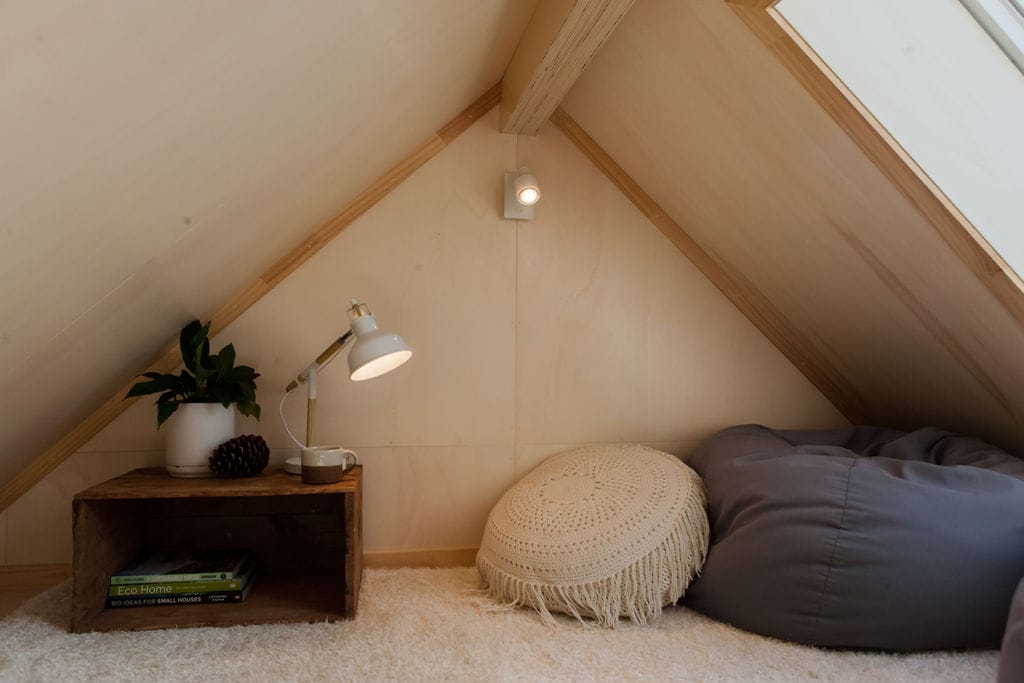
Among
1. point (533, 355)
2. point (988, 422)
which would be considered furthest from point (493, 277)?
point (988, 422)

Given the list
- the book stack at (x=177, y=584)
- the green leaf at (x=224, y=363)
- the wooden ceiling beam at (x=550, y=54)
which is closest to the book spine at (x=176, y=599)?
the book stack at (x=177, y=584)

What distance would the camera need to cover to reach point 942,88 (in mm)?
1450

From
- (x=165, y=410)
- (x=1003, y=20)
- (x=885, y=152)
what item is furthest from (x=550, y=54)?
(x=165, y=410)

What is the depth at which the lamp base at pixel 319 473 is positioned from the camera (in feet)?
5.98

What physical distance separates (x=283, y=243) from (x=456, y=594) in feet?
3.58

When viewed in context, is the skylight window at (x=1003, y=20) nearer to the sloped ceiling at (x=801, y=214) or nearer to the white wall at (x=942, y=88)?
the white wall at (x=942, y=88)

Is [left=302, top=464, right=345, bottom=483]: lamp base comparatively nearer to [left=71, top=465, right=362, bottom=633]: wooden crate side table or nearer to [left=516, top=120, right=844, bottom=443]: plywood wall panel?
[left=71, top=465, right=362, bottom=633]: wooden crate side table

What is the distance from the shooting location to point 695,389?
7.99 feet

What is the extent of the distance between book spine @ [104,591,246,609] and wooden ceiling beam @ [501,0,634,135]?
152 centimetres

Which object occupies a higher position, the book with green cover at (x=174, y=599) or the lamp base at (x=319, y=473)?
the lamp base at (x=319, y=473)

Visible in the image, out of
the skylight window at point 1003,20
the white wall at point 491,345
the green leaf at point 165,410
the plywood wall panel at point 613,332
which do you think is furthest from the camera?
the plywood wall panel at point 613,332

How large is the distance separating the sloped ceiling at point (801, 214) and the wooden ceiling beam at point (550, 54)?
0.52 feet

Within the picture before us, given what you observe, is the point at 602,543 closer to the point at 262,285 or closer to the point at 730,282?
the point at 730,282

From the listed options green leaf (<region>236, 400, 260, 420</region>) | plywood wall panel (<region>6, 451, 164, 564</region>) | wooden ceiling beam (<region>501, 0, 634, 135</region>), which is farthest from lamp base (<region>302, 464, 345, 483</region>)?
wooden ceiling beam (<region>501, 0, 634, 135</region>)
